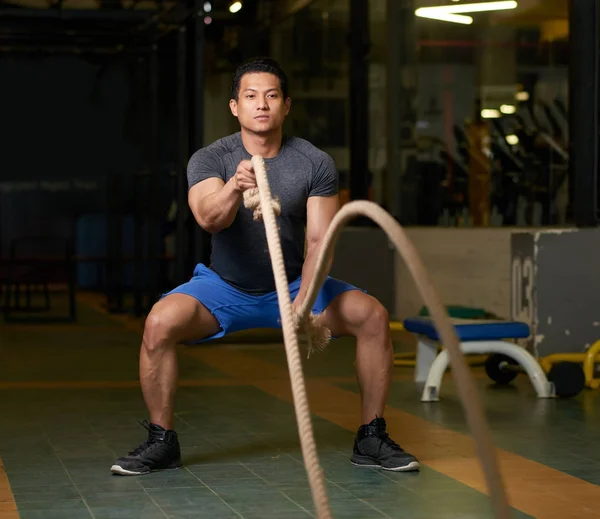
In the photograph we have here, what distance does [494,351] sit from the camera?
25.5 ft

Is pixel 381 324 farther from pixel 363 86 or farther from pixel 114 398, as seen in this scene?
pixel 363 86

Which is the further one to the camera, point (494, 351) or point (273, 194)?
point (494, 351)

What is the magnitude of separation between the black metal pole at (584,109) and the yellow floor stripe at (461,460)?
2.41 metres

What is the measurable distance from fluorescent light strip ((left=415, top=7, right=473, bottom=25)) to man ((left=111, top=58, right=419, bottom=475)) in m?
7.38

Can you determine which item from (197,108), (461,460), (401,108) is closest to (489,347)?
(461,460)

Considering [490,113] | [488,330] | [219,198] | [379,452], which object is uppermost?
[490,113]

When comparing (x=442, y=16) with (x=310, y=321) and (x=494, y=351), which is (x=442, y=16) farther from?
(x=310, y=321)

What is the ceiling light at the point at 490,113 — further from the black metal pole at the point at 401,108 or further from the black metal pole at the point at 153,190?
the black metal pole at the point at 153,190

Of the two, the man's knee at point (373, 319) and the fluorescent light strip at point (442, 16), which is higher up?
the fluorescent light strip at point (442, 16)

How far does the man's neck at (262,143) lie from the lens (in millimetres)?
5469

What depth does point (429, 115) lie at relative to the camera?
42.8 feet

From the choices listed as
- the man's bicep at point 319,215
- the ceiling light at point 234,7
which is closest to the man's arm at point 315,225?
the man's bicep at point 319,215

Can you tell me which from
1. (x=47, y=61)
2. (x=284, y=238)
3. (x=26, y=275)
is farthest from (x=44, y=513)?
(x=47, y=61)

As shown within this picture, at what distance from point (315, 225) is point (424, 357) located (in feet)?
10.3
